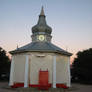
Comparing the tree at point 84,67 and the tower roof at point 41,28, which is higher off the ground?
the tower roof at point 41,28

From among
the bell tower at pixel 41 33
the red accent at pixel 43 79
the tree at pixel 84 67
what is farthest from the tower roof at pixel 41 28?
the tree at pixel 84 67

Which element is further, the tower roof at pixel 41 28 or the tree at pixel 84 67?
the tree at pixel 84 67

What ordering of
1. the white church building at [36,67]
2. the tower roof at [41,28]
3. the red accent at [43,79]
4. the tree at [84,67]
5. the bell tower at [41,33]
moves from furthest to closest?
the tree at [84,67] < the tower roof at [41,28] < the bell tower at [41,33] < the white church building at [36,67] < the red accent at [43,79]

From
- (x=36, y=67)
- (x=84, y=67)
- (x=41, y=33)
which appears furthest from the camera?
(x=84, y=67)

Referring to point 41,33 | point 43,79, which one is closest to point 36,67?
point 43,79

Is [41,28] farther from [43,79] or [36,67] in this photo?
[43,79]

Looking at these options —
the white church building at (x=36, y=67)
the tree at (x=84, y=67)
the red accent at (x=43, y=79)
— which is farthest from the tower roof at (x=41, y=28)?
the tree at (x=84, y=67)

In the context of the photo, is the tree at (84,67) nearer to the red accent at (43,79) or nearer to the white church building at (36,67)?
the white church building at (36,67)

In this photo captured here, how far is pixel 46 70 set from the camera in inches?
806

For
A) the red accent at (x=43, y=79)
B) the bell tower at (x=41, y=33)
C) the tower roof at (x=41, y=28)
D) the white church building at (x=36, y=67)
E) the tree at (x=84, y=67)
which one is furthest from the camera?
the tree at (x=84, y=67)

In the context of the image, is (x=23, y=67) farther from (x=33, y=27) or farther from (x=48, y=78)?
(x=33, y=27)

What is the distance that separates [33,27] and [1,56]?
77.1 feet

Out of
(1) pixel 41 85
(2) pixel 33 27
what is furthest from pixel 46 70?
(2) pixel 33 27

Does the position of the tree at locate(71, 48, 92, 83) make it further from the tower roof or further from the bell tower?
the tower roof
